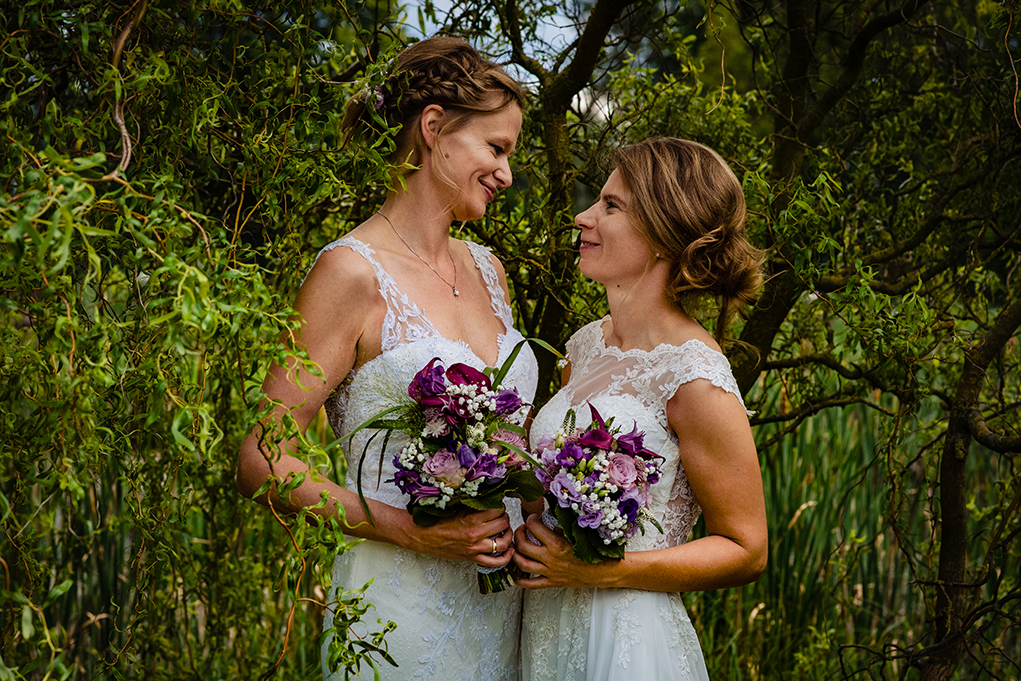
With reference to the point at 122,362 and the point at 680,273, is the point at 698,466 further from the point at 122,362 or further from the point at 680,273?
the point at 122,362

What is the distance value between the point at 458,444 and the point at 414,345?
20.2 inches

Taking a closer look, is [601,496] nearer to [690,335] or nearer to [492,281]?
[690,335]

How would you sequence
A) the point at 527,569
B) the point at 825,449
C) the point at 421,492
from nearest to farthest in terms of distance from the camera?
the point at 421,492, the point at 527,569, the point at 825,449

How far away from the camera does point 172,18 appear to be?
1928mm

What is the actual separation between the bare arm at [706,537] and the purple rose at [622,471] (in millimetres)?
288

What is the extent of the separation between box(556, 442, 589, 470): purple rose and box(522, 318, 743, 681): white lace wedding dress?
284 mm

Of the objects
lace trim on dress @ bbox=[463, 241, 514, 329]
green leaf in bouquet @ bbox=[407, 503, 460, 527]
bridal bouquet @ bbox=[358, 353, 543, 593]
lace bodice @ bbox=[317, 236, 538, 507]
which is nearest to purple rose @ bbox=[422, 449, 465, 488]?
bridal bouquet @ bbox=[358, 353, 543, 593]

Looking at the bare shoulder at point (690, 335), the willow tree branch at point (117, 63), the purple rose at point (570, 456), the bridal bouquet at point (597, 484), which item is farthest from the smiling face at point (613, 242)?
the willow tree branch at point (117, 63)

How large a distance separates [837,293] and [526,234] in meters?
1.24

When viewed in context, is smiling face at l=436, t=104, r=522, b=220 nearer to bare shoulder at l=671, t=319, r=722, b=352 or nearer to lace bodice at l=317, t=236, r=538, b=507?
lace bodice at l=317, t=236, r=538, b=507

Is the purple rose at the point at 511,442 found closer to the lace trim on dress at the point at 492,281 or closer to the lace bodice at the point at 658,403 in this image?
the lace bodice at the point at 658,403

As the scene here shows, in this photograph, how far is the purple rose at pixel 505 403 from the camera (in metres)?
2.02

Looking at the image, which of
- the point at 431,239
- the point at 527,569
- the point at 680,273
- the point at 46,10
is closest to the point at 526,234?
the point at 431,239

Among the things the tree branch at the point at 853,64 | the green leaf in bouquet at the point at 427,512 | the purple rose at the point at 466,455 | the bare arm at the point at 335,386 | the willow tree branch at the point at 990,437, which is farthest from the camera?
the tree branch at the point at 853,64
